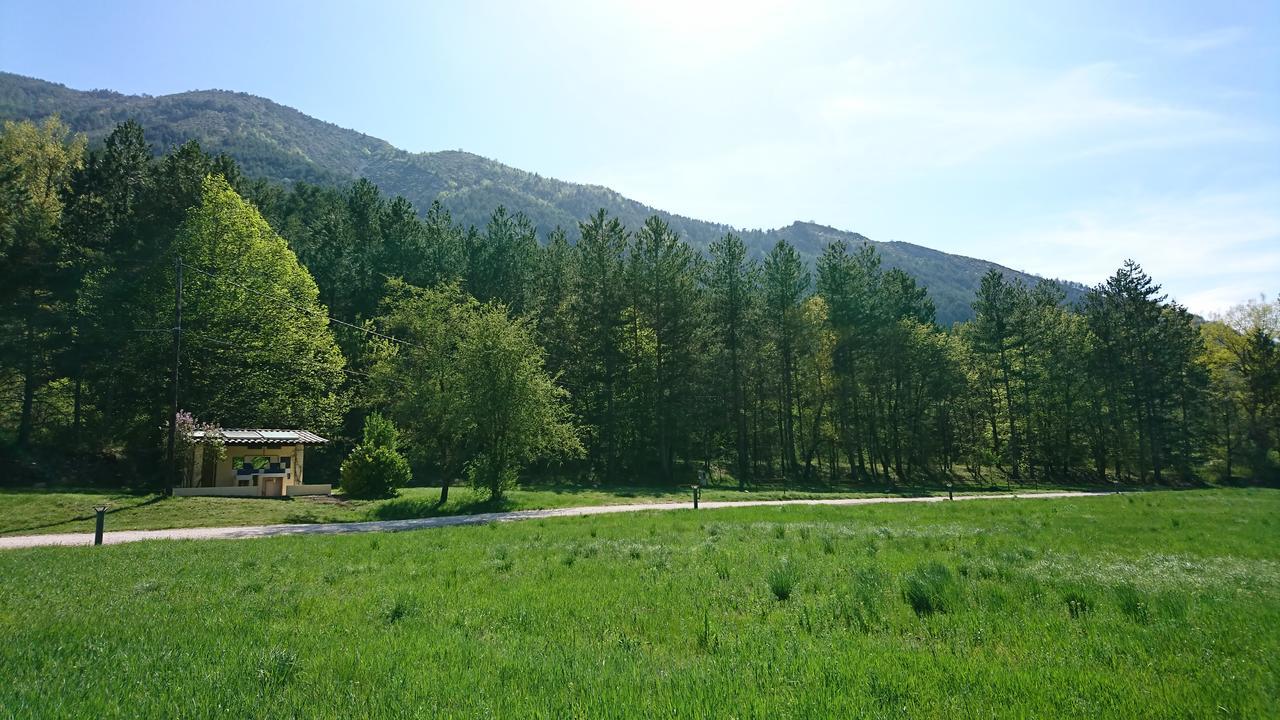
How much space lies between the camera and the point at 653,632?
6.12 m

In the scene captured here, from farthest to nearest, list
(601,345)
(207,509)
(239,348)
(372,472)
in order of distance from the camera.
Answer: (601,345)
(239,348)
(372,472)
(207,509)

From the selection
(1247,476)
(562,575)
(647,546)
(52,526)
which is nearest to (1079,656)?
(562,575)

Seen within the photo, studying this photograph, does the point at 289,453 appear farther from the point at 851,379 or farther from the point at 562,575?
the point at 851,379

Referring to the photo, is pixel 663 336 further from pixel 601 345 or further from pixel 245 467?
pixel 245 467

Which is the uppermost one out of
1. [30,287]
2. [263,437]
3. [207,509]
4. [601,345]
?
[30,287]

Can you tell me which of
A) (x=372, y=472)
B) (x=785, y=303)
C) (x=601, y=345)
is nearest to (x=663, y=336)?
(x=601, y=345)

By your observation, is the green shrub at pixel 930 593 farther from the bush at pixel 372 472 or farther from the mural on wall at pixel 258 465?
the mural on wall at pixel 258 465

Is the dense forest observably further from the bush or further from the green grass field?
the green grass field

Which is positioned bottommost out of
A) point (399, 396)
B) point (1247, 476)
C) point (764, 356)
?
point (1247, 476)

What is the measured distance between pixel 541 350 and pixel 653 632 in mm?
24069

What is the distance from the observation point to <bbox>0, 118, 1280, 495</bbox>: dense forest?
34062 mm

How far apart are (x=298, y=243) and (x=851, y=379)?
5273cm

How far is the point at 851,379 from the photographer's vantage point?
5134 centimetres

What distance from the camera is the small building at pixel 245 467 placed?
97.5ft
